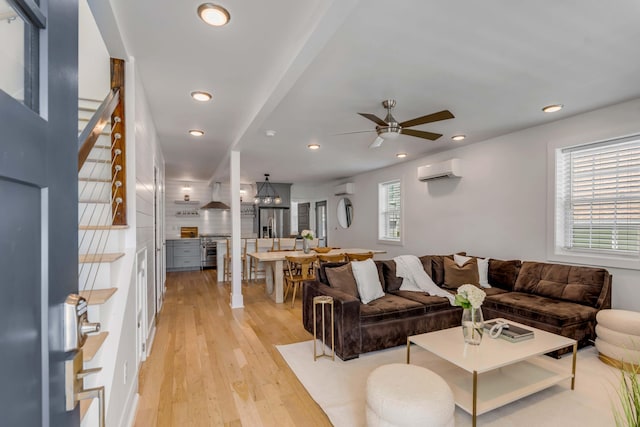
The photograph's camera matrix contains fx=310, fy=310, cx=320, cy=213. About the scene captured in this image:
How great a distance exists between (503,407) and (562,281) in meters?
2.08

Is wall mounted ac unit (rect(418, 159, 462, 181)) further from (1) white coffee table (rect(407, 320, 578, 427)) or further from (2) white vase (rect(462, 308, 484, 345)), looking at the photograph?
(2) white vase (rect(462, 308, 484, 345))

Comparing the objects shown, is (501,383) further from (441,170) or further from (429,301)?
(441,170)

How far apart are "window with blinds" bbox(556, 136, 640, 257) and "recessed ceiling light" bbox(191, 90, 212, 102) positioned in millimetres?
Result: 4214

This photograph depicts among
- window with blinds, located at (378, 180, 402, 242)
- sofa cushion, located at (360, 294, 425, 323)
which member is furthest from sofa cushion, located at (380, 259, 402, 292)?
window with blinds, located at (378, 180, 402, 242)

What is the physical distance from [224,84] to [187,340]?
272 cm

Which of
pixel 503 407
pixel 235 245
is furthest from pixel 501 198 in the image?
pixel 235 245

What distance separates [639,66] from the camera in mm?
2541

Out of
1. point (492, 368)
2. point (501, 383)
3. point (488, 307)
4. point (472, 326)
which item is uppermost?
point (472, 326)

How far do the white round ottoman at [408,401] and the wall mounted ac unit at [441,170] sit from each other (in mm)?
3963

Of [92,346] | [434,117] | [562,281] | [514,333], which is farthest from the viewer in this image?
[562,281]

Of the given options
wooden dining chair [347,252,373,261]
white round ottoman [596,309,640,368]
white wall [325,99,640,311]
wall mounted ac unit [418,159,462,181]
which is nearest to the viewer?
white round ottoman [596,309,640,368]

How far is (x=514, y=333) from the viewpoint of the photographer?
99.1 inches

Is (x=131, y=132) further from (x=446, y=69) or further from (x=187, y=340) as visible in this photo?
(x=446, y=69)

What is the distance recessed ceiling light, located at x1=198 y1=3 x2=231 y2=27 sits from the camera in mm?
1801
